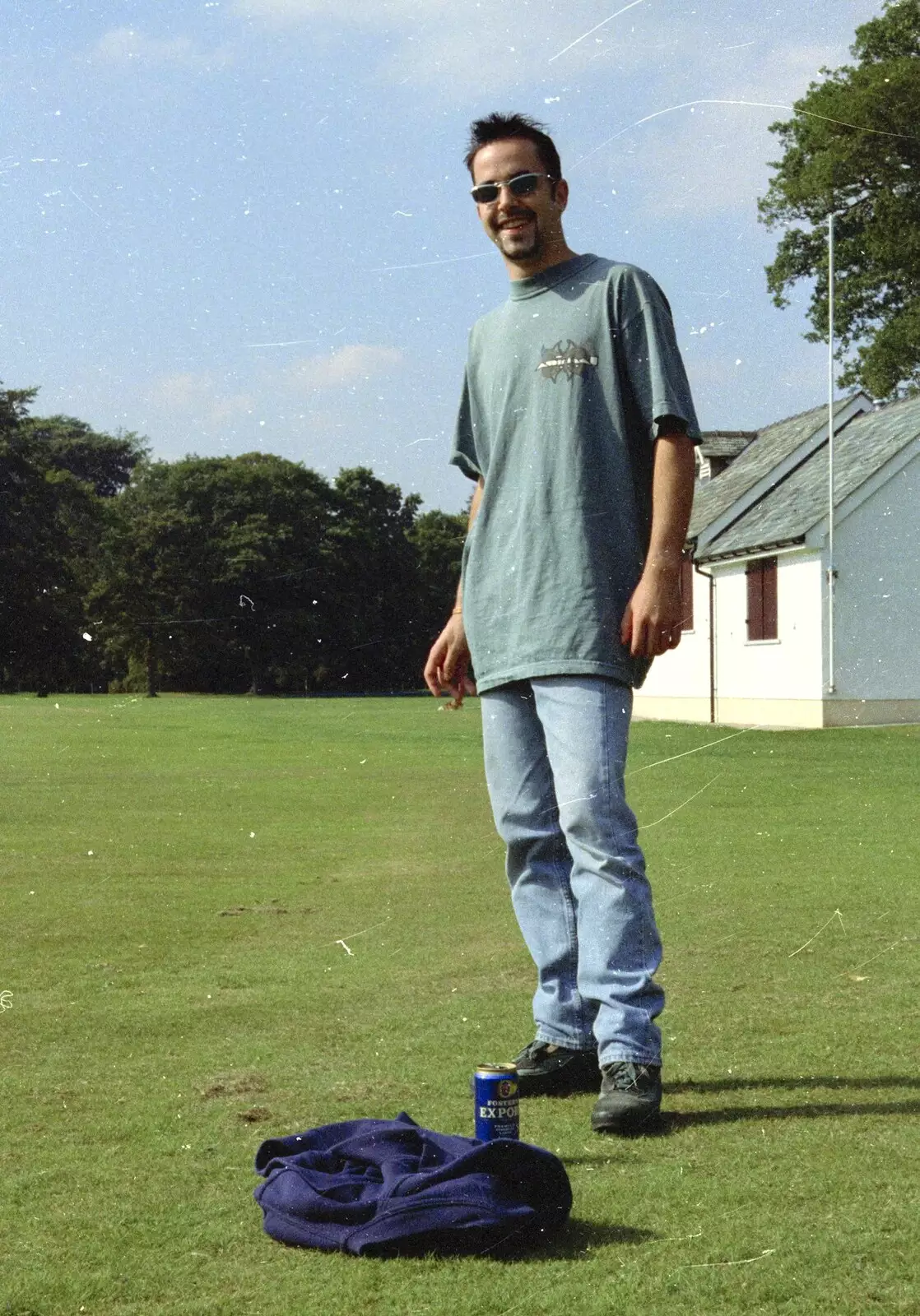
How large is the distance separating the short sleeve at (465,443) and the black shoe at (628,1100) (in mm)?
1550

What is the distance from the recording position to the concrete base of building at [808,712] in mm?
28142

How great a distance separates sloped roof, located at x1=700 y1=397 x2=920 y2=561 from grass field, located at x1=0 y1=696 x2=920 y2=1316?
19269 millimetres

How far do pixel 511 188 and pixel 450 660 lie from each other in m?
1.21

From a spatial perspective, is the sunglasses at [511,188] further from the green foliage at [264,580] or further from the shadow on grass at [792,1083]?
the green foliage at [264,580]

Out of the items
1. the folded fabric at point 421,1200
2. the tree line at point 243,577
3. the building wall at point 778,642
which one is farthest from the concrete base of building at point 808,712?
the folded fabric at point 421,1200

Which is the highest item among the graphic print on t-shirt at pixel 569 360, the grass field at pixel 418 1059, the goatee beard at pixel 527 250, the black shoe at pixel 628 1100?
the goatee beard at pixel 527 250

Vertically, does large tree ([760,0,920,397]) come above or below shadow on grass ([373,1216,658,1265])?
above

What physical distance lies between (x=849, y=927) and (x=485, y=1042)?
8.12 ft

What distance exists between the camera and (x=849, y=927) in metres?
6.49

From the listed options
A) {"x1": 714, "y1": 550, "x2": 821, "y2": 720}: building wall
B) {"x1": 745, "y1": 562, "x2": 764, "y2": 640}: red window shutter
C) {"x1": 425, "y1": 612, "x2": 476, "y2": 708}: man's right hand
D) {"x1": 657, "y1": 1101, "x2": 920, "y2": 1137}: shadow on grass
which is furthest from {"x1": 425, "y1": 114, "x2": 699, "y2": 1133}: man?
{"x1": 745, "y1": 562, "x2": 764, "y2": 640}: red window shutter

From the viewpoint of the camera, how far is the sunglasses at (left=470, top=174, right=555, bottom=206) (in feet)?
12.7

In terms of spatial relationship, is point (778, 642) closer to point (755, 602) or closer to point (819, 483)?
point (755, 602)

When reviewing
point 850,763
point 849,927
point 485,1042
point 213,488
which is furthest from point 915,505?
point 485,1042

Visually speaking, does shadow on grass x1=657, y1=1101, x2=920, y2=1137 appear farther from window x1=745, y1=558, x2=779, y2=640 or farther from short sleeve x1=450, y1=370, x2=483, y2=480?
window x1=745, y1=558, x2=779, y2=640
